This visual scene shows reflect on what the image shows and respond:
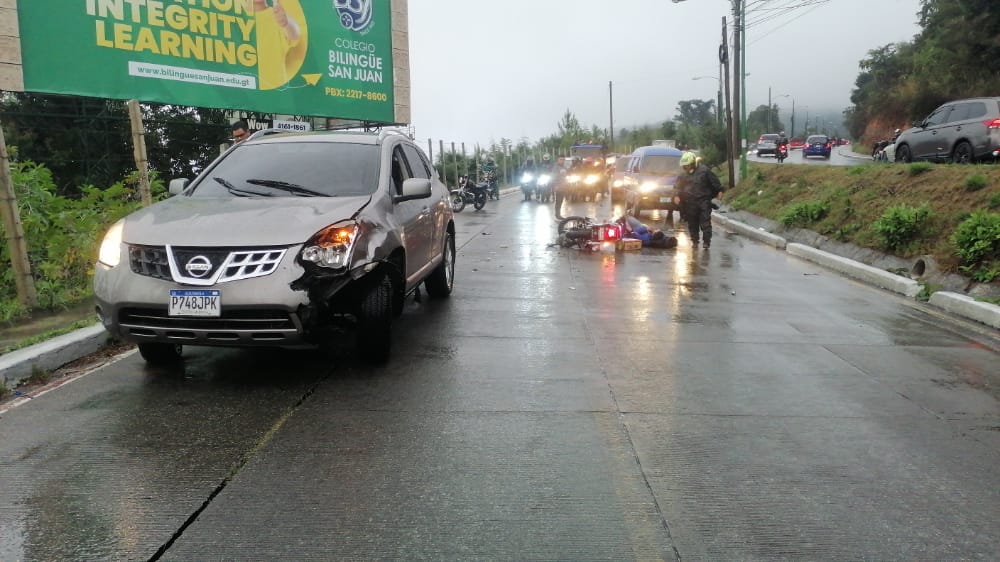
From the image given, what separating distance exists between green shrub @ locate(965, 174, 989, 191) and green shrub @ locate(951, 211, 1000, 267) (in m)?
1.67

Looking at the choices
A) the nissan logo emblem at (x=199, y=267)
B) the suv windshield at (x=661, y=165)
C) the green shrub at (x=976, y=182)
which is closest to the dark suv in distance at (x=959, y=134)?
the green shrub at (x=976, y=182)

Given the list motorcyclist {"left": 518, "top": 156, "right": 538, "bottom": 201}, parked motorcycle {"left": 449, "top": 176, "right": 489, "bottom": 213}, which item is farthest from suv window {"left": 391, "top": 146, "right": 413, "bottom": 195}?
motorcyclist {"left": 518, "top": 156, "right": 538, "bottom": 201}

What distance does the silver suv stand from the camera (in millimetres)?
5055

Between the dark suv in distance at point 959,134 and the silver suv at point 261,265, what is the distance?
13.9 meters

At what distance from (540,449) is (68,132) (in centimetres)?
1429

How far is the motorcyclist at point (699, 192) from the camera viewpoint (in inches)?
599

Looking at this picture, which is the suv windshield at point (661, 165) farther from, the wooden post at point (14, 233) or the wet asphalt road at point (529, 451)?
the wooden post at point (14, 233)

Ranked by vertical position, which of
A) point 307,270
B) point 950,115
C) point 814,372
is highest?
point 950,115

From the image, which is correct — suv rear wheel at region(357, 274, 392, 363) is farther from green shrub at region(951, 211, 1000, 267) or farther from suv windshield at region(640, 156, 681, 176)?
suv windshield at region(640, 156, 681, 176)

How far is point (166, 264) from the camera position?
5160 mm

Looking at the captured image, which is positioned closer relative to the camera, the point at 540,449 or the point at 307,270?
the point at 540,449

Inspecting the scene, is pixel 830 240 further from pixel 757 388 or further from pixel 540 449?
pixel 540 449

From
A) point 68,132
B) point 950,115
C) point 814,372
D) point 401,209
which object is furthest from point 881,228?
point 68,132

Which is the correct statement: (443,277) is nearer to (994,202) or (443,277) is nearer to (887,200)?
(994,202)
